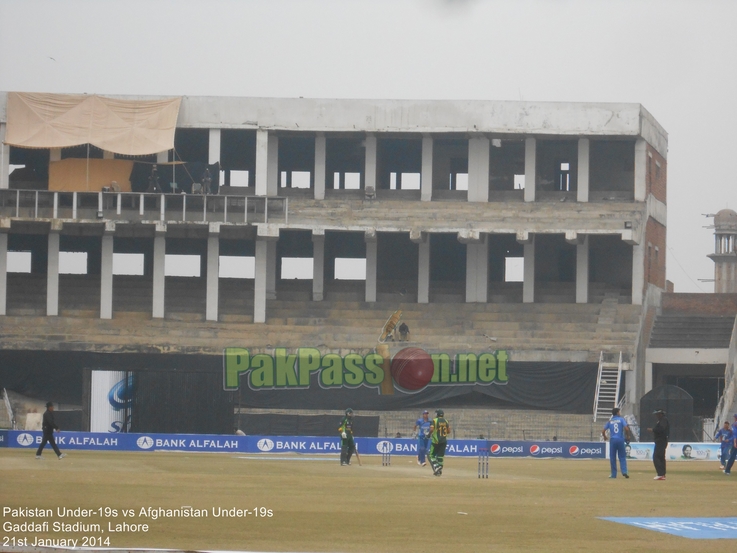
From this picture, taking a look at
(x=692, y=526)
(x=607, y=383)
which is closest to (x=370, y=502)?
(x=692, y=526)

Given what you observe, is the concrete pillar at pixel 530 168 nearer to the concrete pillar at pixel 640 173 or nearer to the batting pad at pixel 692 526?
the concrete pillar at pixel 640 173

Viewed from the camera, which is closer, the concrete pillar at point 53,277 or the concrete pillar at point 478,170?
the concrete pillar at point 53,277

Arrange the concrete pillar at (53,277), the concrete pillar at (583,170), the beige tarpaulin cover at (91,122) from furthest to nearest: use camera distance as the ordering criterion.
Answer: the concrete pillar at (583,170)
the beige tarpaulin cover at (91,122)
the concrete pillar at (53,277)

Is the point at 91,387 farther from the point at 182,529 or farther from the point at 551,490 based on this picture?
the point at 182,529

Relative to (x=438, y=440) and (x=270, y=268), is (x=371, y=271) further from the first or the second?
(x=438, y=440)

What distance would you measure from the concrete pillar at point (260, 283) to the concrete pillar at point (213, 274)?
6.30 ft

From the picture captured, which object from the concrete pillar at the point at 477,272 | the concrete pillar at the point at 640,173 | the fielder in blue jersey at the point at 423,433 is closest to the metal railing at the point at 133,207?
the concrete pillar at the point at 477,272

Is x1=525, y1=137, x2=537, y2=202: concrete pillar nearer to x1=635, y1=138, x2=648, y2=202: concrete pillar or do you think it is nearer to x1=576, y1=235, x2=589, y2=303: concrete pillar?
x1=576, y1=235, x2=589, y2=303: concrete pillar

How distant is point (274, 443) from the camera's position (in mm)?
45188

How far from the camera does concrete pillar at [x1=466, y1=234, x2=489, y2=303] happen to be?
6091 centimetres

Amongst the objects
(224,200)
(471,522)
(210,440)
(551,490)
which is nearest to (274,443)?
(210,440)

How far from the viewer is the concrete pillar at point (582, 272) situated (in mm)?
60188

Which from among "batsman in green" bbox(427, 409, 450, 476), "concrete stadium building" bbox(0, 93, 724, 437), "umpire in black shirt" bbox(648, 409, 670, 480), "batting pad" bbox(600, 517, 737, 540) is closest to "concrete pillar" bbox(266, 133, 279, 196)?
"concrete stadium building" bbox(0, 93, 724, 437)

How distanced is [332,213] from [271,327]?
6.69m
